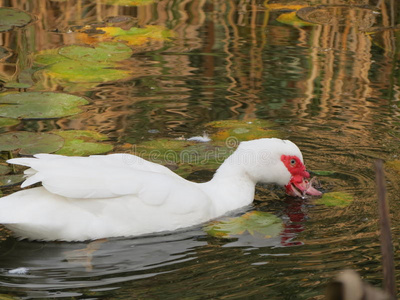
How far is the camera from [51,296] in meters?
3.23

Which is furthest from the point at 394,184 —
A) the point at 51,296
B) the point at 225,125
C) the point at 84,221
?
the point at 51,296

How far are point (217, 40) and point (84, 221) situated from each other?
13.7 feet

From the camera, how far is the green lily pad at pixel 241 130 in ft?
17.3

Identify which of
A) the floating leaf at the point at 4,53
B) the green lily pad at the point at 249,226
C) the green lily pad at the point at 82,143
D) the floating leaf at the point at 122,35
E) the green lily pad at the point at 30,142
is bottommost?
the green lily pad at the point at 249,226

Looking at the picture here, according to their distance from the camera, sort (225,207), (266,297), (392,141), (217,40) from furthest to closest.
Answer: (217,40)
(392,141)
(225,207)
(266,297)

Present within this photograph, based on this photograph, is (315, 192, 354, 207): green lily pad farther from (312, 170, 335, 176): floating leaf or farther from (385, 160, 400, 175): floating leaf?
(385, 160, 400, 175): floating leaf

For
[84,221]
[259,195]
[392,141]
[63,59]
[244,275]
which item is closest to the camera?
[244,275]

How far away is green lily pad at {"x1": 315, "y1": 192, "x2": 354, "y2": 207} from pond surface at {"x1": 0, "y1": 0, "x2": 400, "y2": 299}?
3 centimetres

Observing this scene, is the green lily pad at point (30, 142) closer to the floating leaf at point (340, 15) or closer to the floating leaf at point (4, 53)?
the floating leaf at point (4, 53)

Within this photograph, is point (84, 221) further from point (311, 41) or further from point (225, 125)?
point (311, 41)

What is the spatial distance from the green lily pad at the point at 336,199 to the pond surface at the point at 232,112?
1.4 inches

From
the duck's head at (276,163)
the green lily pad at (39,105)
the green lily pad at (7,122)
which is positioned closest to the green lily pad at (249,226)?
the duck's head at (276,163)

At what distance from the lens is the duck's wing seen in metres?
3.71

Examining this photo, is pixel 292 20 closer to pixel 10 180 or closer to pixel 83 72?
pixel 83 72
